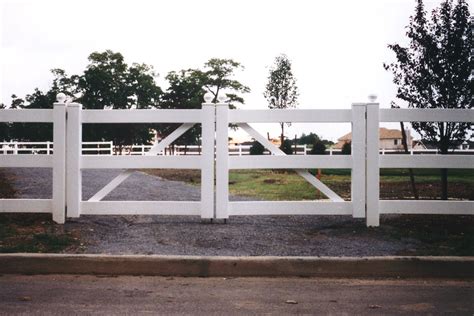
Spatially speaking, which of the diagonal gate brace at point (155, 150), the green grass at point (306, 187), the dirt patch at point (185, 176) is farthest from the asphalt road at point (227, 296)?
the dirt patch at point (185, 176)

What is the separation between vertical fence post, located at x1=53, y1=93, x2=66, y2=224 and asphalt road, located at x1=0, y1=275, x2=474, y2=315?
177cm

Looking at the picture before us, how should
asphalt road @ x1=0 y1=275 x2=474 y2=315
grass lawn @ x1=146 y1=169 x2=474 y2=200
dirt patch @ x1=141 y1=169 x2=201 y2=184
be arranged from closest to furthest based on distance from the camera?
asphalt road @ x1=0 y1=275 x2=474 y2=315 → grass lawn @ x1=146 y1=169 x2=474 y2=200 → dirt patch @ x1=141 y1=169 x2=201 y2=184

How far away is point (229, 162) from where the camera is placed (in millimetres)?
6887

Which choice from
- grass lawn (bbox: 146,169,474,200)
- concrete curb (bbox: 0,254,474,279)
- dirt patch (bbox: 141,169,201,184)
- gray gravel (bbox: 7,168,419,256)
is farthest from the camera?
dirt patch (bbox: 141,169,201,184)

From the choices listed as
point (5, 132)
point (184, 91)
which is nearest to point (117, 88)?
point (184, 91)

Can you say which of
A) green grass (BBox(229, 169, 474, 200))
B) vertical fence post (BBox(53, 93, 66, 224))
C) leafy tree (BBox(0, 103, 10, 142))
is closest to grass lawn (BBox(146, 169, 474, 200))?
green grass (BBox(229, 169, 474, 200))

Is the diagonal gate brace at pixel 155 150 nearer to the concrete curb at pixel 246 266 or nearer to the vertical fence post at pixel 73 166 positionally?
the vertical fence post at pixel 73 166

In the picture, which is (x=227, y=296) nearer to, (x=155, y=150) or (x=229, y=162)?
(x=229, y=162)

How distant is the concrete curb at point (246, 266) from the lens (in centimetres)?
527

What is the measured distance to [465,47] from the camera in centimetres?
892

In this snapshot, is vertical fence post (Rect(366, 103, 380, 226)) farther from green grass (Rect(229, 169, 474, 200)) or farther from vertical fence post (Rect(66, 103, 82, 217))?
green grass (Rect(229, 169, 474, 200))

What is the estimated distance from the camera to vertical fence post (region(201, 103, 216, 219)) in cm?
685

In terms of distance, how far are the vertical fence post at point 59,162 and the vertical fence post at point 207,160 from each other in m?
1.91

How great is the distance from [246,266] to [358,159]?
246cm
